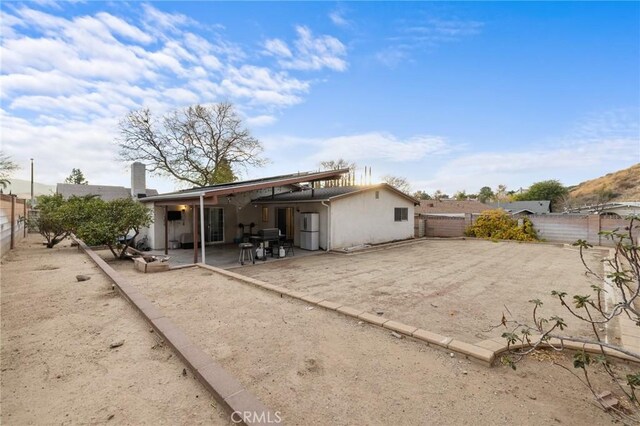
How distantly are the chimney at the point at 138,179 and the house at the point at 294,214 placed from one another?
217 cm

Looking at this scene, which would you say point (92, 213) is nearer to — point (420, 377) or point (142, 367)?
point (142, 367)

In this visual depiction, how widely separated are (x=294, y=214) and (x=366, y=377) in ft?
34.0

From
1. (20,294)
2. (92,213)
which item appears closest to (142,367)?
(20,294)

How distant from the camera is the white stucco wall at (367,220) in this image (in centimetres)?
1164

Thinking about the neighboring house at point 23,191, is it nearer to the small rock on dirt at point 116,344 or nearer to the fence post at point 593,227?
the small rock on dirt at point 116,344

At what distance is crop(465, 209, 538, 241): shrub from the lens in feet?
49.0

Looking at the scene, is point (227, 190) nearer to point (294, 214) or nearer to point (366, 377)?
point (294, 214)

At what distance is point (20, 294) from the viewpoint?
566 cm

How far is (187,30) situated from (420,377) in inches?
516

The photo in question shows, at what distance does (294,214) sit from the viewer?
13.0 meters

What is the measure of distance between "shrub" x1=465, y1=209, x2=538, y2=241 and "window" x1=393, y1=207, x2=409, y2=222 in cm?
431

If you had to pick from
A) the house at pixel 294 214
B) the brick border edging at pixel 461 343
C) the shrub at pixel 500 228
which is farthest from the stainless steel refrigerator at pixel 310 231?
the shrub at pixel 500 228

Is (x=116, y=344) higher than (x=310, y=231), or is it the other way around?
(x=310, y=231)

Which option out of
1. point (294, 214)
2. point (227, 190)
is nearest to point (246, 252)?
point (227, 190)
